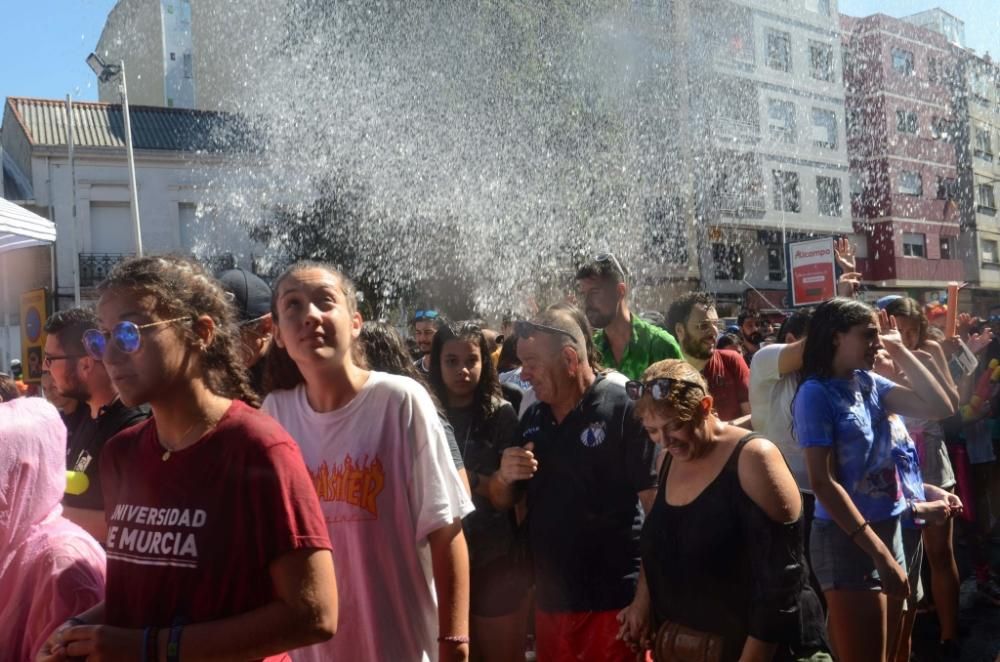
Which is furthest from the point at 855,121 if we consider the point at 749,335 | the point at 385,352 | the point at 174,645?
the point at 174,645

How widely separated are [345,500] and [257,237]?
72.0 feet

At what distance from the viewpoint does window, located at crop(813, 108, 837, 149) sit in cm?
1942

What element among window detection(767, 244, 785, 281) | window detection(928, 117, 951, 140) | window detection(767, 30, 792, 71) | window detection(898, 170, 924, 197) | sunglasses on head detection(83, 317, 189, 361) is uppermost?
window detection(767, 30, 792, 71)

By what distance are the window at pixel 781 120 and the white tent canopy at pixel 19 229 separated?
16837 mm

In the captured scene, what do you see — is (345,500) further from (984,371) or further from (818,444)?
(984,371)

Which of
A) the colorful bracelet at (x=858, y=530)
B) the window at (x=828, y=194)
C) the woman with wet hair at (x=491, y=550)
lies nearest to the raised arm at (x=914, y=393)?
the colorful bracelet at (x=858, y=530)

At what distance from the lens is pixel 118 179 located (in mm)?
24781

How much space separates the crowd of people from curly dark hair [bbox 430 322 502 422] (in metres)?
0.01

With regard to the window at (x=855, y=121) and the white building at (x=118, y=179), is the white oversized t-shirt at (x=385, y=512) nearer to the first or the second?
the window at (x=855, y=121)

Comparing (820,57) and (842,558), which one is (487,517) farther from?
(820,57)

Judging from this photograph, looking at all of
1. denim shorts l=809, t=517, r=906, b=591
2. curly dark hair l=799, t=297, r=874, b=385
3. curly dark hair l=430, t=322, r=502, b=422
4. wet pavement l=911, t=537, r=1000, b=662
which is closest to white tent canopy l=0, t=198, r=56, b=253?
curly dark hair l=430, t=322, r=502, b=422

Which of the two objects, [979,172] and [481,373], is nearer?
[481,373]

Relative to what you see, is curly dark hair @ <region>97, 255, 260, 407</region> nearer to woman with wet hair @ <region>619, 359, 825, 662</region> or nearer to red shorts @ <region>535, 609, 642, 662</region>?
woman with wet hair @ <region>619, 359, 825, 662</region>

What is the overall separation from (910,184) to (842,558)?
18.7 metres
